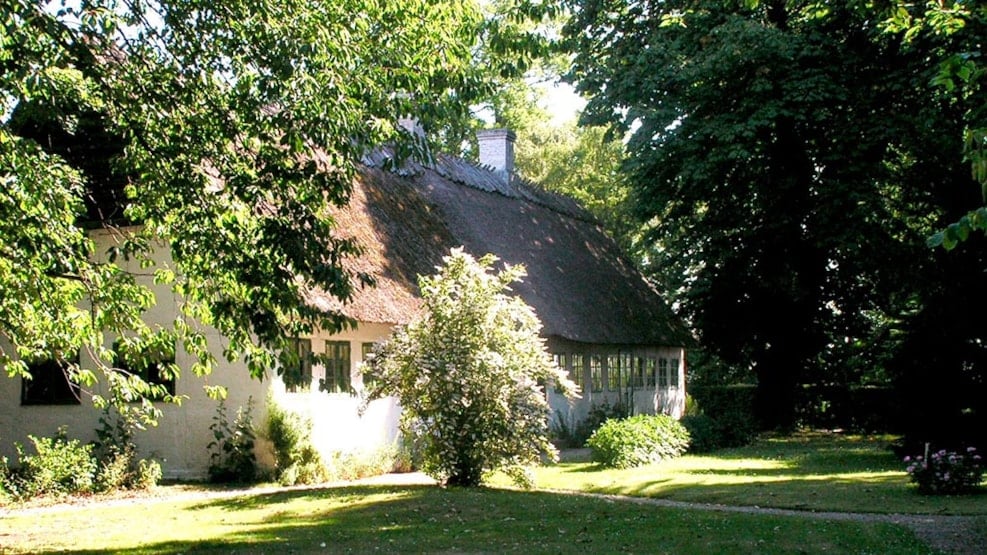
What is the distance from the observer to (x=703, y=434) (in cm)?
2534

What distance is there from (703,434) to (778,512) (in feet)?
35.8

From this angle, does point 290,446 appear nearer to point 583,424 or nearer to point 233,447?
point 233,447

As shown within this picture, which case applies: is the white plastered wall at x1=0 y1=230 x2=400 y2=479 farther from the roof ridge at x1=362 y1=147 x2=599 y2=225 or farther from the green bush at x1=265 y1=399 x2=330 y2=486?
the roof ridge at x1=362 y1=147 x2=599 y2=225

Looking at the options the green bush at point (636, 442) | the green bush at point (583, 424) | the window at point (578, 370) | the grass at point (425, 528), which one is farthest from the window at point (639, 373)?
the grass at point (425, 528)

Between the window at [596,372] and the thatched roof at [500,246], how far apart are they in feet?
2.94

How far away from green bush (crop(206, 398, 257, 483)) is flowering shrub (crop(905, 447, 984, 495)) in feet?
34.4

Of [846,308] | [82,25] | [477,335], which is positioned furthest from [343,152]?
[846,308]

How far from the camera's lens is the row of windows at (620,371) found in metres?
28.3

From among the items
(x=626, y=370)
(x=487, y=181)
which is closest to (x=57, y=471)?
(x=487, y=181)

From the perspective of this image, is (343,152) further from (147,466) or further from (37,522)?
(147,466)

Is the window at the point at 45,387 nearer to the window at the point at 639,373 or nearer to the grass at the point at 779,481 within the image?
the grass at the point at 779,481

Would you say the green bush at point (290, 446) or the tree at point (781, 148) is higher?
the tree at point (781, 148)

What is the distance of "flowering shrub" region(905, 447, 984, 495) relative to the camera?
15.7m

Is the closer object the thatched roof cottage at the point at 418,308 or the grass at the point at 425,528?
the grass at the point at 425,528
